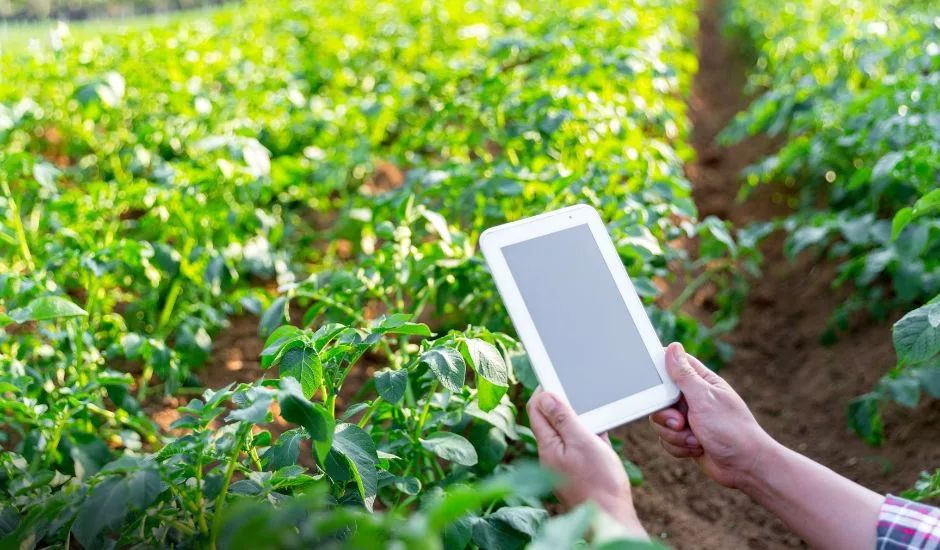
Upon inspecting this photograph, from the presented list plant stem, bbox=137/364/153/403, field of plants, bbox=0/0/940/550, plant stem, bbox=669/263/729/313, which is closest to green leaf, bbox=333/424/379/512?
field of plants, bbox=0/0/940/550

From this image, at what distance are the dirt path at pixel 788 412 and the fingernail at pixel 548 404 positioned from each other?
0.90 metres

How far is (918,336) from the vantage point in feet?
5.89

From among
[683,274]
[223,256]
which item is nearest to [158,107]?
[223,256]

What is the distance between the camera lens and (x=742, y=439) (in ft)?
5.35

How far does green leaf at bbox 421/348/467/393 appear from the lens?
4.90 feet

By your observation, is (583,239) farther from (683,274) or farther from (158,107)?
(158,107)

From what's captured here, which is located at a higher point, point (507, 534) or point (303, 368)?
point (303, 368)

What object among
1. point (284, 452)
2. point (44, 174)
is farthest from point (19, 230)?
point (284, 452)

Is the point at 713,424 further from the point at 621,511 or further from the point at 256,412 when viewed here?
the point at 256,412

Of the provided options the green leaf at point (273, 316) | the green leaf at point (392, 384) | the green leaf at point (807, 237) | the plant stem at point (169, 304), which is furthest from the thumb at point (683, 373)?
the plant stem at point (169, 304)

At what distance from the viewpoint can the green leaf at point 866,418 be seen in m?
2.52

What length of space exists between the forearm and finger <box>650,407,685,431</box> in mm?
153

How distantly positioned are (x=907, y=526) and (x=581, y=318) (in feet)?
2.04

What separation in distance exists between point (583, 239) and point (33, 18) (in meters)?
17.3
